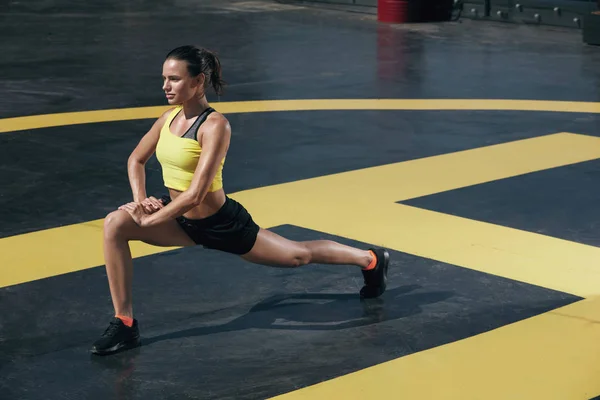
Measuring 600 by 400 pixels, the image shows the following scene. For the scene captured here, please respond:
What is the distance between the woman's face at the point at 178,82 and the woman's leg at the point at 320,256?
801 mm

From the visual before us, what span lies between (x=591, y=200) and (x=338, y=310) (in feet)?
9.79

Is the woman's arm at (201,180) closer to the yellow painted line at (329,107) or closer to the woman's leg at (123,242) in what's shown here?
the woman's leg at (123,242)

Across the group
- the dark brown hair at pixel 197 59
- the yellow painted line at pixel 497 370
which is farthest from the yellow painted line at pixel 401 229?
the dark brown hair at pixel 197 59

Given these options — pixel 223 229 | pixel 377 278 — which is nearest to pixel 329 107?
pixel 377 278

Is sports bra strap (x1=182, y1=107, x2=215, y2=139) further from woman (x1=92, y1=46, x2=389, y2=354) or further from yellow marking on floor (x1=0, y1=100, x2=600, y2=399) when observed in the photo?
yellow marking on floor (x1=0, y1=100, x2=600, y2=399)

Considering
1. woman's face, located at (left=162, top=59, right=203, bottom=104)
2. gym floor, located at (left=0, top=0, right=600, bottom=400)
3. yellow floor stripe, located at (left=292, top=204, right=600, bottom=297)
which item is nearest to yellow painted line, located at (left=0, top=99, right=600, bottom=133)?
gym floor, located at (left=0, top=0, right=600, bottom=400)

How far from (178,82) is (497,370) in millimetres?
1953

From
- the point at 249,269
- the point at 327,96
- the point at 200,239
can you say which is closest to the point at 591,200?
the point at 249,269

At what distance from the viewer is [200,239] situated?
5.95 metres

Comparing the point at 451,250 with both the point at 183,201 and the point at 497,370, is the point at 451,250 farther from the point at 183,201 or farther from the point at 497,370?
the point at 183,201

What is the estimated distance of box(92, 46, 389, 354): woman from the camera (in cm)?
566

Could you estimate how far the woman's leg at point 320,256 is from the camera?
239 inches

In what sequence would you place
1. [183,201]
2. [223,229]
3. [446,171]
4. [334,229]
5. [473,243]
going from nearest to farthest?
[183,201]
[223,229]
[473,243]
[334,229]
[446,171]

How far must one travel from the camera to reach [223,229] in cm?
589
